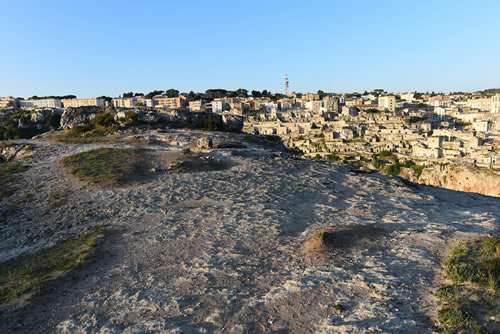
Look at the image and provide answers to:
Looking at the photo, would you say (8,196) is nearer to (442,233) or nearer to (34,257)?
(34,257)

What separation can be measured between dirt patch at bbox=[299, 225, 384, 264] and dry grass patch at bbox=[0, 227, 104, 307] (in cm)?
615

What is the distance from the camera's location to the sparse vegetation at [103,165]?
1731 centimetres

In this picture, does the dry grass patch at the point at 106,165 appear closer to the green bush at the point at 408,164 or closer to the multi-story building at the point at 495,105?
the green bush at the point at 408,164

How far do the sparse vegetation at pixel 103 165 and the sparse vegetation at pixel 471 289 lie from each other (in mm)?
14610

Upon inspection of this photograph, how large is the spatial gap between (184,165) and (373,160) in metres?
54.4

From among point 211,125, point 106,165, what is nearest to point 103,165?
point 106,165

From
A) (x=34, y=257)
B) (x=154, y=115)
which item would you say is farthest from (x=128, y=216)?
(x=154, y=115)

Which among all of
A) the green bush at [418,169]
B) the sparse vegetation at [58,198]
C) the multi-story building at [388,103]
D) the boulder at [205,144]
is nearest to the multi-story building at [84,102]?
the green bush at [418,169]

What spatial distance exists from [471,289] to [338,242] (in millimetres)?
3385

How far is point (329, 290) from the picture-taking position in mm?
7090

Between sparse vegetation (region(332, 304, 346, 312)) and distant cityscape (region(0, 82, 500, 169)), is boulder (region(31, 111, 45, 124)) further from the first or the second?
sparse vegetation (region(332, 304, 346, 312))

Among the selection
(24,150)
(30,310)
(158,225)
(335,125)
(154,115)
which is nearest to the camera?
(30,310)

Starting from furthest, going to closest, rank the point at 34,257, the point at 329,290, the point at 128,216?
the point at 128,216 → the point at 34,257 → the point at 329,290

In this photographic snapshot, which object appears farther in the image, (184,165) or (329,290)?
(184,165)
